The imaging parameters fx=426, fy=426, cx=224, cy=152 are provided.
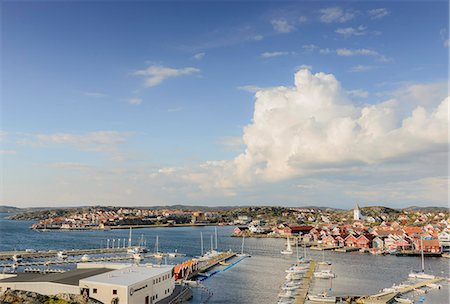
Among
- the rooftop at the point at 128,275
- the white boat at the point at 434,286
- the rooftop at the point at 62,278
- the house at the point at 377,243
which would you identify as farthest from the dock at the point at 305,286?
the house at the point at 377,243

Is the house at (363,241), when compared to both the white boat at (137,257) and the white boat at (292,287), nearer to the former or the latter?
the white boat at (137,257)

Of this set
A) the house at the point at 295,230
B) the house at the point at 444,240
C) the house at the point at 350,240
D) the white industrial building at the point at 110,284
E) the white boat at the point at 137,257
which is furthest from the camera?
the house at the point at 295,230

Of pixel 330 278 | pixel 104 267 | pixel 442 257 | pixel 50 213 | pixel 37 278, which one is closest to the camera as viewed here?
pixel 37 278

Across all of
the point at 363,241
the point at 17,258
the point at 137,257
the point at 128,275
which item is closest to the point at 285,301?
the point at 128,275

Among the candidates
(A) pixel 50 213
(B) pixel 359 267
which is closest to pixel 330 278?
(B) pixel 359 267

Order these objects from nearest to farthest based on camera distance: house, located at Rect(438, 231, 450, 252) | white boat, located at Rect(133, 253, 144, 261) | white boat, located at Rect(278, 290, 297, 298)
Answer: white boat, located at Rect(278, 290, 297, 298) < white boat, located at Rect(133, 253, 144, 261) < house, located at Rect(438, 231, 450, 252)

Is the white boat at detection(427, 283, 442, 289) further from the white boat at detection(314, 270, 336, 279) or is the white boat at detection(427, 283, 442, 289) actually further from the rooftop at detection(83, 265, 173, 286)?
the rooftop at detection(83, 265, 173, 286)

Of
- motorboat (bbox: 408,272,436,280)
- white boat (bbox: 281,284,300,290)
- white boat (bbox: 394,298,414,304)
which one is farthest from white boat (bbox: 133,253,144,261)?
white boat (bbox: 394,298,414,304)

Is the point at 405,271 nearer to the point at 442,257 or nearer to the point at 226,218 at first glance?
the point at 442,257
